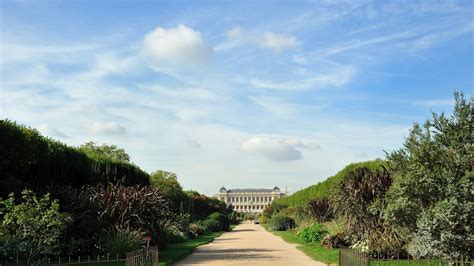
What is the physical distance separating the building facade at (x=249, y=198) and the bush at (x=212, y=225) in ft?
401

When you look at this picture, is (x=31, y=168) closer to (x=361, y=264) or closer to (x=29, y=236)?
(x=29, y=236)

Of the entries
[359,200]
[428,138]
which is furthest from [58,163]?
[428,138]

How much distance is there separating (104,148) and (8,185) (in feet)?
146

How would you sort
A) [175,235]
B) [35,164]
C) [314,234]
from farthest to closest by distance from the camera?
[175,235], [314,234], [35,164]

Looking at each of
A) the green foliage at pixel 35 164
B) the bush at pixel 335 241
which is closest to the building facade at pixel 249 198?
the green foliage at pixel 35 164

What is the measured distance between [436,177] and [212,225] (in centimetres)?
3408

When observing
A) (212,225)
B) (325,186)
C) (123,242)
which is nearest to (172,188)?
(212,225)

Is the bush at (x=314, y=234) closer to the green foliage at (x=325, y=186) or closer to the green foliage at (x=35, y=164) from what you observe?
the green foliage at (x=325, y=186)

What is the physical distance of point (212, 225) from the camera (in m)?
44.5

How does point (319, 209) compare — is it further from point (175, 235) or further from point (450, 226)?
point (450, 226)

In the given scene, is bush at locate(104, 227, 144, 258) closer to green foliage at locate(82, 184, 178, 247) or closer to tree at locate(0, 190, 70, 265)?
green foliage at locate(82, 184, 178, 247)

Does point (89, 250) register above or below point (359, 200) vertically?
below

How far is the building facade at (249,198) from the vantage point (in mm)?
168875

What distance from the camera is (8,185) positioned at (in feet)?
59.8
